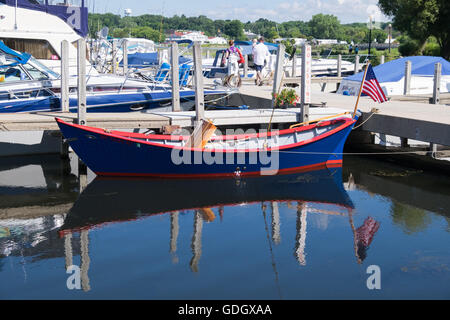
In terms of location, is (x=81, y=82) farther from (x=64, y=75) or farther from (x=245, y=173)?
(x=245, y=173)

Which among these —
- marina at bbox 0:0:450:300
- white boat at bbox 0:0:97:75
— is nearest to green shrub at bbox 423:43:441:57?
marina at bbox 0:0:450:300

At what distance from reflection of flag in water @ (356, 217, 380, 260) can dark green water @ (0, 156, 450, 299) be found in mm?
33

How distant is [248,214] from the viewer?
34.7 feet

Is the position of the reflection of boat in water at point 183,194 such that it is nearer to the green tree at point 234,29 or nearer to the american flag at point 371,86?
the american flag at point 371,86

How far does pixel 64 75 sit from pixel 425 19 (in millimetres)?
30108

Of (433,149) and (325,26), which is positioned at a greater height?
(325,26)

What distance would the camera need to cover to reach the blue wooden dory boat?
1202cm

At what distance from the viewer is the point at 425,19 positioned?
123ft

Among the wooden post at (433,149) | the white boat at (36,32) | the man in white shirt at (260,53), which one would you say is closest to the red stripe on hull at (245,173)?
the wooden post at (433,149)

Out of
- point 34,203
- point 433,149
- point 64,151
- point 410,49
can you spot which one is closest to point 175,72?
point 64,151

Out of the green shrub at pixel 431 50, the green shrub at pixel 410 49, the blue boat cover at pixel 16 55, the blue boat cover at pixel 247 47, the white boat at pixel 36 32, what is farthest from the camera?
Answer: the green shrub at pixel 410 49

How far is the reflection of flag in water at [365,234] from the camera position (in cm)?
876

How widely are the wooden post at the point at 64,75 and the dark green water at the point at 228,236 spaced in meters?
1.61

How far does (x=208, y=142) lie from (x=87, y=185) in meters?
2.73
